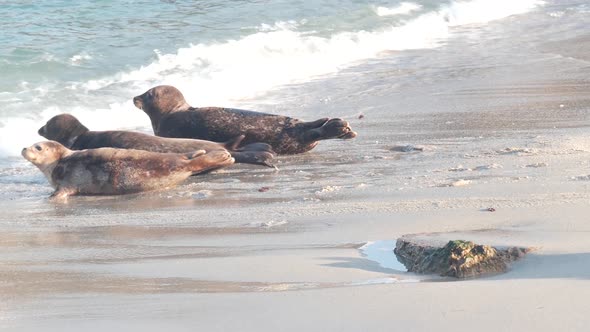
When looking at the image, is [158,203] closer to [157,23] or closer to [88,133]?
[88,133]

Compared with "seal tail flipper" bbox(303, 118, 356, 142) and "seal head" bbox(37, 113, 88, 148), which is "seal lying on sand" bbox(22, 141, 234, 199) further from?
"seal tail flipper" bbox(303, 118, 356, 142)

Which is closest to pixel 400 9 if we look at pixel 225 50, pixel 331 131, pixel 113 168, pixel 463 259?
pixel 225 50

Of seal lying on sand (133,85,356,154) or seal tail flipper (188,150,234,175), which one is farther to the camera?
seal lying on sand (133,85,356,154)

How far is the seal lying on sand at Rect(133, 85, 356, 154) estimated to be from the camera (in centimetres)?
791

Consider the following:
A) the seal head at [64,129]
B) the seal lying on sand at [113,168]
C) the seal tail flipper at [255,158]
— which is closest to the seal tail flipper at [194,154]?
the seal lying on sand at [113,168]

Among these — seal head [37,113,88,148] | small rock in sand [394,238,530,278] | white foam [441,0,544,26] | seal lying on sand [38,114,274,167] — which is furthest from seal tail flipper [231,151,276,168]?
white foam [441,0,544,26]

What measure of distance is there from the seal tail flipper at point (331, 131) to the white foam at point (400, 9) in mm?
10691

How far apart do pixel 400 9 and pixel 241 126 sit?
1128 cm

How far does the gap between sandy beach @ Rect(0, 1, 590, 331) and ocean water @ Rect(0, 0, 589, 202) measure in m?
0.93

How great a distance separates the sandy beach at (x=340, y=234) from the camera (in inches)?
144

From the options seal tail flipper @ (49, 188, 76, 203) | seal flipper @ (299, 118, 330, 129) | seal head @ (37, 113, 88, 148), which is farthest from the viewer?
seal flipper @ (299, 118, 330, 129)

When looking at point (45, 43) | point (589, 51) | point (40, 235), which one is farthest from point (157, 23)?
point (40, 235)

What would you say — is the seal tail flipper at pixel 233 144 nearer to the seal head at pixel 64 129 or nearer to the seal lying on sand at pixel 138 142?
the seal lying on sand at pixel 138 142

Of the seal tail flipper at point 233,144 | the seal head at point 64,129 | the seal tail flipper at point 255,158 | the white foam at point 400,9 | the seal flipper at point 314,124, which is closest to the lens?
the seal tail flipper at point 255,158
